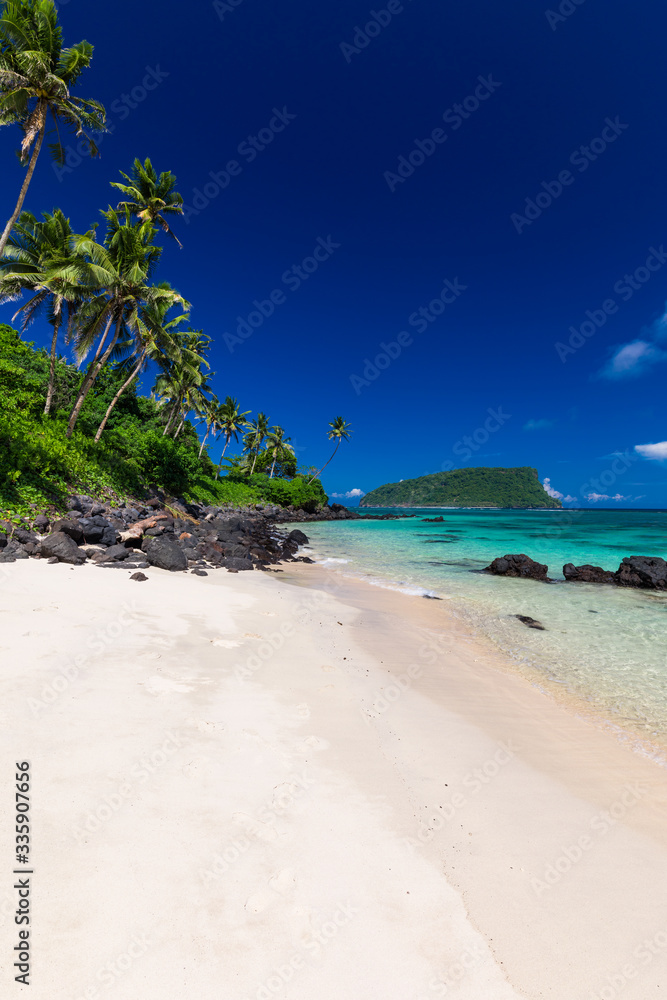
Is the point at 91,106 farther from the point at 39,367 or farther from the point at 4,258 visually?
the point at 39,367

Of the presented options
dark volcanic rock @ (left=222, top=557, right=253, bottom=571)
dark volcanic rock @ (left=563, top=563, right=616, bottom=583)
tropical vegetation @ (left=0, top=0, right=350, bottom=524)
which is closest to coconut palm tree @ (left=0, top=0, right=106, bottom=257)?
tropical vegetation @ (left=0, top=0, right=350, bottom=524)

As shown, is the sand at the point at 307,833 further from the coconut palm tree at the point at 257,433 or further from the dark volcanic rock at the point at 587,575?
the coconut palm tree at the point at 257,433

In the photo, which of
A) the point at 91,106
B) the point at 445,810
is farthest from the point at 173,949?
the point at 91,106

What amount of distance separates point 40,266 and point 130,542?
19.4m

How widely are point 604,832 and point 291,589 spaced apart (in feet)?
31.9

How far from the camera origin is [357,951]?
209 cm
